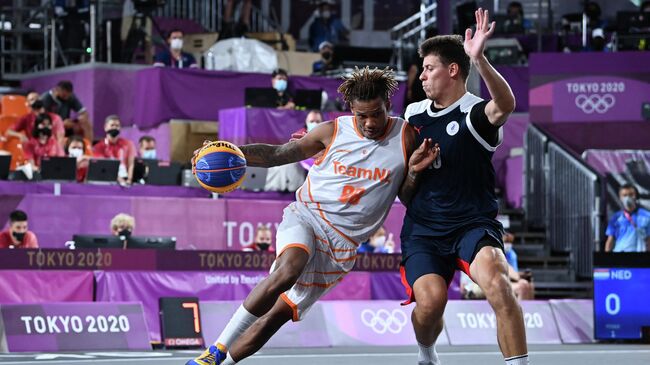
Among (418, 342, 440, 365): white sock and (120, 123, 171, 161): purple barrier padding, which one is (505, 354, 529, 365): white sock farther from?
(120, 123, 171, 161): purple barrier padding

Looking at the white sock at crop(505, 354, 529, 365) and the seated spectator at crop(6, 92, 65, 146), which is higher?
the seated spectator at crop(6, 92, 65, 146)

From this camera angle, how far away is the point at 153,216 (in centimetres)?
1903

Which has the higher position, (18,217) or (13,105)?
(13,105)

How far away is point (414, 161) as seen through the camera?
8273 mm

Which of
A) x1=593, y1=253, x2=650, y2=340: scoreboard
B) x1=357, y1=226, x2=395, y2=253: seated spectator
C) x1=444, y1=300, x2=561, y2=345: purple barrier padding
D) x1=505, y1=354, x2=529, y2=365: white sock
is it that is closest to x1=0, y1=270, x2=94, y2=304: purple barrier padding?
x1=444, y1=300, x2=561, y2=345: purple barrier padding

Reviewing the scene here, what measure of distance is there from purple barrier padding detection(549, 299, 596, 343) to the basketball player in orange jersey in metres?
9.00

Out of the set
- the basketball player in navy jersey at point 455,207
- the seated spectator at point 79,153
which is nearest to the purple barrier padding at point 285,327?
the seated spectator at point 79,153

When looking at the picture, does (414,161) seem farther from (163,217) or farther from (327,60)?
(327,60)

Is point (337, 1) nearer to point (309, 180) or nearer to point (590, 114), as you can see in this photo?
point (590, 114)

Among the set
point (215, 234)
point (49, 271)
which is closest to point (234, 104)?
point (215, 234)

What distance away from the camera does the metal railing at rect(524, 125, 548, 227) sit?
23.5 meters

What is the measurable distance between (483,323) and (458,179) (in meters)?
8.80

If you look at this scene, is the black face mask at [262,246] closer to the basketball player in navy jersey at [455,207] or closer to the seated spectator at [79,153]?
the seated spectator at [79,153]

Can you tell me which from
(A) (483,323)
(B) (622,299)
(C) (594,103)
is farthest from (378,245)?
(C) (594,103)
